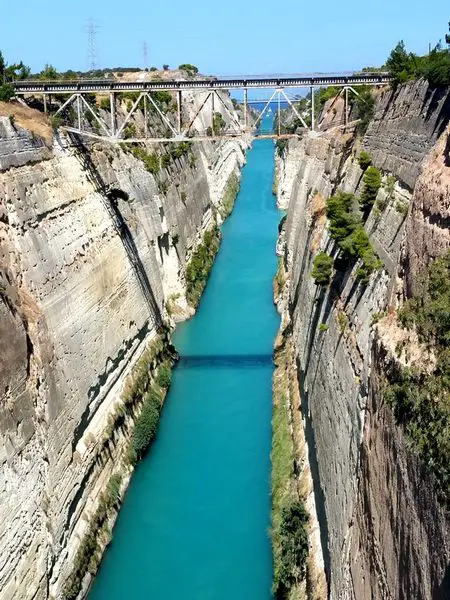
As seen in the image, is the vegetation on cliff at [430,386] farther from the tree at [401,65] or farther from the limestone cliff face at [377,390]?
the tree at [401,65]

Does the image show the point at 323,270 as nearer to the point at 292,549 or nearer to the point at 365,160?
the point at 365,160

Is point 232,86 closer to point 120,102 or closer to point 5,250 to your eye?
point 5,250

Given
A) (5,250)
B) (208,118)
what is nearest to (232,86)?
(5,250)

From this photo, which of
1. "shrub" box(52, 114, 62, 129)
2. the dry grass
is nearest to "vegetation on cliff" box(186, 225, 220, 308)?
"shrub" box(52, 114, 62, 129)

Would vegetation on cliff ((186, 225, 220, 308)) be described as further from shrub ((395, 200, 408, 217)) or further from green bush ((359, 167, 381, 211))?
shrub ((395, 200, 408, 217))

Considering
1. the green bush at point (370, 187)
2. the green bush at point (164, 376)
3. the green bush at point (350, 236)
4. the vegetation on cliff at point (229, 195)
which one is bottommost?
the vegetation on cliff at point (229, 195)

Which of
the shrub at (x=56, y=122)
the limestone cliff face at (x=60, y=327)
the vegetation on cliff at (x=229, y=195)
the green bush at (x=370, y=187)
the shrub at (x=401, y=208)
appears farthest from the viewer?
the vegetation on cliff at (x=229, y=195)

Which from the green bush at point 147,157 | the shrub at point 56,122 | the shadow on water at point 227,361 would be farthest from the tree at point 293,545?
the green bush at point 147,157
